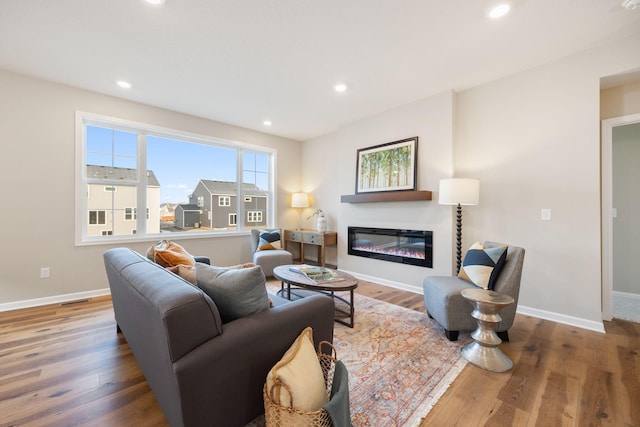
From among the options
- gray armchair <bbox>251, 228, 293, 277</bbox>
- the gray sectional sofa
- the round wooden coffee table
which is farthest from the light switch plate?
gray armchair <bbox>251, 228, 293, 277</bbox>

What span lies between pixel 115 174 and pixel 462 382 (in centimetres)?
456

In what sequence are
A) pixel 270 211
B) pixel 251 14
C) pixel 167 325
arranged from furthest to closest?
1. pixel 270 211
2. pixel 251 14
3. pixel 167 325

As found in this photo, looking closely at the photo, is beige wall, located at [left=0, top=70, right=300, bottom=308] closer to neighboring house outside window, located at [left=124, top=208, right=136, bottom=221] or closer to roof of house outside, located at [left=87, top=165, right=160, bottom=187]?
roof of house outside, located at [left=87, top=165, right=160, bottom=187]

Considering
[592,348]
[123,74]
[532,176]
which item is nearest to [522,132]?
[532,176]

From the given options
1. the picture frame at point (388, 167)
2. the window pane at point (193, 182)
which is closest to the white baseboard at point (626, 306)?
the picture frame at point (388, 167)

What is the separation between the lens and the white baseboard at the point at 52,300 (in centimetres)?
287

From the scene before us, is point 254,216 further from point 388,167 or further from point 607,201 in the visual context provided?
point 607,201

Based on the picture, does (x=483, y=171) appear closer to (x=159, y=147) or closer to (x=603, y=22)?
(x=603, y=22)

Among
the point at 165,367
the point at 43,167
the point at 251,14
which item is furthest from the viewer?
the point at 43,167

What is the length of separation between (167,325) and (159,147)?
3.83 meters

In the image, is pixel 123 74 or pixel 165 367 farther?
pixel 123 74

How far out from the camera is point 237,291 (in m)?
1.31

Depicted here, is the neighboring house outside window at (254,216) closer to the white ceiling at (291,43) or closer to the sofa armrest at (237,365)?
the white ceiling at (291,43)

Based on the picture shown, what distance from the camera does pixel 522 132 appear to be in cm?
287
